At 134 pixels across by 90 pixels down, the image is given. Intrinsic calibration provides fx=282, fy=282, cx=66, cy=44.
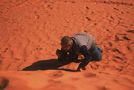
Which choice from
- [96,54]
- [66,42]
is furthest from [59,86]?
[96,54]

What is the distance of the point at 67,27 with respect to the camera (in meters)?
7.79

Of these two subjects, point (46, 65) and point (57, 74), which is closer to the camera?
point (57, 74)

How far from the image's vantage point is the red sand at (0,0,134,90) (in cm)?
378

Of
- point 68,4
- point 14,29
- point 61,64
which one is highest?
point 68,4

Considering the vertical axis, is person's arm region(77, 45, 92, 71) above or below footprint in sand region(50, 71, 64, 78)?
above

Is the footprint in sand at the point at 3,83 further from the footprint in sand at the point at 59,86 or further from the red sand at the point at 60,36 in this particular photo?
the footprint in sand at the point at 59,86

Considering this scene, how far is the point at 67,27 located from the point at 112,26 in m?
1.23

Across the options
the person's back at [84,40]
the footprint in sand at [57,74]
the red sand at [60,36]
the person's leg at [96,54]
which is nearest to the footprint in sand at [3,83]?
the red sand at [60,36]

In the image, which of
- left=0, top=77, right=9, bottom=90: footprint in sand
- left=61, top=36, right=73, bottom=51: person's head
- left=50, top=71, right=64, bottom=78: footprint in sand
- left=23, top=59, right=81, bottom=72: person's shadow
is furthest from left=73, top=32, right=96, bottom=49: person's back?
left=0, top=77, right=9, bottom=90: footprint in sand

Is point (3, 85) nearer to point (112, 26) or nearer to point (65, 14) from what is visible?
point (112, 26)

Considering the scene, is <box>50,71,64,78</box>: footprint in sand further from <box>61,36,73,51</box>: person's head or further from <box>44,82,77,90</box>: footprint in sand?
<box>61,36,73,51</box>: person's head

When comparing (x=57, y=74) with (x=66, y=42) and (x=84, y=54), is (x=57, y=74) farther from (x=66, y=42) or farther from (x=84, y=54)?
(x=84, y=54)

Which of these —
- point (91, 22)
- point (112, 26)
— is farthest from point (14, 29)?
point (112, 26)

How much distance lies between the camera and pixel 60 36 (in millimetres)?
7281
